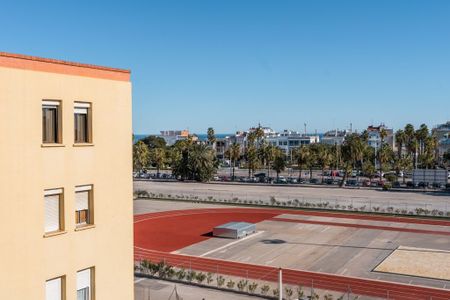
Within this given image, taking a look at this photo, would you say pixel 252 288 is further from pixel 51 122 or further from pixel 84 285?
pixel 51 122

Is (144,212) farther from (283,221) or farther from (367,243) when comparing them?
(367,243)

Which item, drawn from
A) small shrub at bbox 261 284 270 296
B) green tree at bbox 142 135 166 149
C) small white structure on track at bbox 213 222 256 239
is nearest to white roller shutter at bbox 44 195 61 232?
small shrub at bbox 261 284 270 296

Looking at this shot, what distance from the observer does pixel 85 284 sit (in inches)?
539

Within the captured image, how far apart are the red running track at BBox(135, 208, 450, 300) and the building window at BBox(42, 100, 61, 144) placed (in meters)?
22.7

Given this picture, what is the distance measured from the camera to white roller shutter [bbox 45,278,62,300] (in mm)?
12641

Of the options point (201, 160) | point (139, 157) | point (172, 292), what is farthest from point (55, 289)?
point (139, 157)

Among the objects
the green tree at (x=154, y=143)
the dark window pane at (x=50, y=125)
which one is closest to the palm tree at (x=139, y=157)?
the green tree at (x=154, y=143)

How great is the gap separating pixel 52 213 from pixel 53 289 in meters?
1.95

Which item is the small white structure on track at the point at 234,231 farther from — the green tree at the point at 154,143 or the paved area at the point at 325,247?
the green tree at the point at 154,143

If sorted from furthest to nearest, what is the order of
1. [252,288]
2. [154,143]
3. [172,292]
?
[154,143], [172,292], [252,288]

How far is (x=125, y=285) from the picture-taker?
48.8 ft

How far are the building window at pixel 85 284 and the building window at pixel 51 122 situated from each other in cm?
368

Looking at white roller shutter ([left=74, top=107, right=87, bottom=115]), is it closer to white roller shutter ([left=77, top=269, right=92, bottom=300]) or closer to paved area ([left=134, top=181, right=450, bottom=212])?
white roller shutter ([left=77, top=269, right=92, bottom=300])

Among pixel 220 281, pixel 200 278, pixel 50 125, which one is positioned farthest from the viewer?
pixel 200 278
